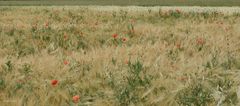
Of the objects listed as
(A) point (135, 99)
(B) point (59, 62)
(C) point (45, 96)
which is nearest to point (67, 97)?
(C) point (45, 96)

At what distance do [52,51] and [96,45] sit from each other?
130cm

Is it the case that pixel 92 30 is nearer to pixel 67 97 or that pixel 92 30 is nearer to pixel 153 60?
pixel 153 60

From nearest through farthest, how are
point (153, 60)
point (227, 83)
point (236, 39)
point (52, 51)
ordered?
point (227, 83)
point (153, 60)
point (52, 51)
point (236, 39)

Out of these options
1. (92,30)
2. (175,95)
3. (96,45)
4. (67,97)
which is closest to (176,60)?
(175,95)

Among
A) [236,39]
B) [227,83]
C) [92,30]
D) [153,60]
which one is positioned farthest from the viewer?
[92,30]

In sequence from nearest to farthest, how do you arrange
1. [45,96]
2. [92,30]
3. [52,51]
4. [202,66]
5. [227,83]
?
[45,96] < [227,83] < [202,66] < [52,51] < [92,30]

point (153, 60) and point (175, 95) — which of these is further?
point (153, 60)

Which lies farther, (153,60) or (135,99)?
(153,60)

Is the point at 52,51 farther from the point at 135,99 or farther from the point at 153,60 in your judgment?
the point at 135,99

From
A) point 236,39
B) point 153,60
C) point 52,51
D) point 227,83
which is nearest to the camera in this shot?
point 227,83

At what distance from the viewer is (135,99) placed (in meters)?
4.31

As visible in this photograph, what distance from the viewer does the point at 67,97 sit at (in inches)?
172

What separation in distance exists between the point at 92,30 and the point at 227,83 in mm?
5929

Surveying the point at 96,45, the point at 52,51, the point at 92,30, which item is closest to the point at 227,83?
the point at 52,51
